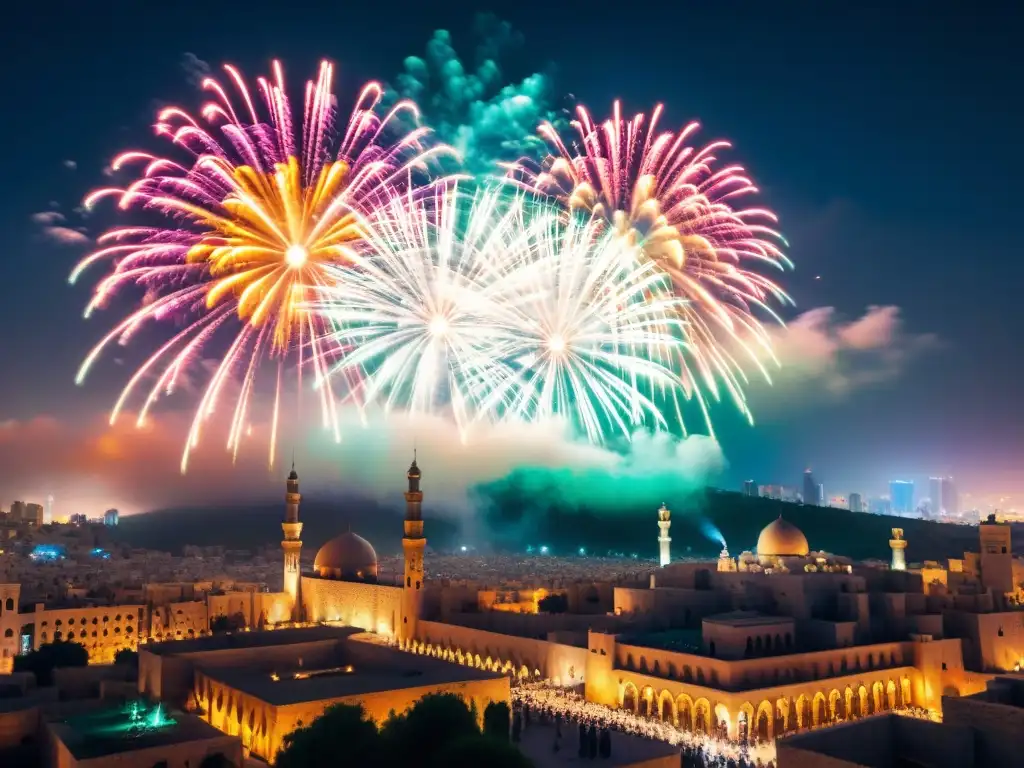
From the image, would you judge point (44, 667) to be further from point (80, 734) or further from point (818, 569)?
point (818, 569)

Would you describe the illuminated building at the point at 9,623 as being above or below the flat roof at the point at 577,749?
above

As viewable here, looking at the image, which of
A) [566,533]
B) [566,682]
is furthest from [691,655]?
[566,533]

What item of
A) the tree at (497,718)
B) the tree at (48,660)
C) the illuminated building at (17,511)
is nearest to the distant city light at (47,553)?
the illuminated building at (17,511)

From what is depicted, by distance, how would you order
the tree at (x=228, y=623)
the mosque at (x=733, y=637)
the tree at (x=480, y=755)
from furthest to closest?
1. the tree at (x=228, y=623)
2. the mosque at (x=733, y=637)
3. the tree at (x=480, y=755)

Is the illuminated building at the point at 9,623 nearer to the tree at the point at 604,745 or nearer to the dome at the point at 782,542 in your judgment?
the tree at the point at 604,745

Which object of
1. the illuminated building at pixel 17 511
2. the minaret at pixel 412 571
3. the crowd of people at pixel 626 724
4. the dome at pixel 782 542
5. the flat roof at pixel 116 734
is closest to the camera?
the flat roof at pixel 116 734

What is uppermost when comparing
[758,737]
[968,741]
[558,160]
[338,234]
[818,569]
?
[558,160]
